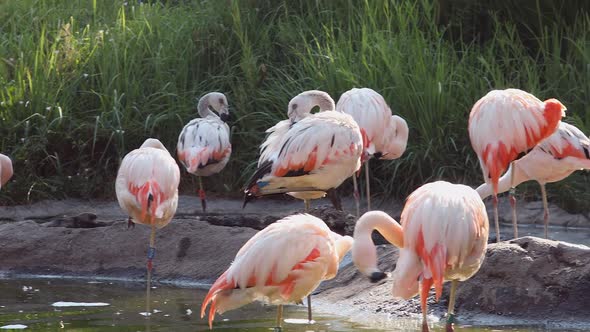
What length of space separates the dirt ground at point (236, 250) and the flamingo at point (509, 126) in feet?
1.83

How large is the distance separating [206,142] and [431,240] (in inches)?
163

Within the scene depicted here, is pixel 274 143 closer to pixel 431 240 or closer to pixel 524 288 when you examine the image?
pixel 524 288

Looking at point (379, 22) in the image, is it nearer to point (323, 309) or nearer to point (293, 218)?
point (323, 309)

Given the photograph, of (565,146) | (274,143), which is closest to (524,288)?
(565,146)

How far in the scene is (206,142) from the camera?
318 inches

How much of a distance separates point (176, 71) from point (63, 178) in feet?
4.55

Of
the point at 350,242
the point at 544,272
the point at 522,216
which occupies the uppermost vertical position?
the point at 350,242

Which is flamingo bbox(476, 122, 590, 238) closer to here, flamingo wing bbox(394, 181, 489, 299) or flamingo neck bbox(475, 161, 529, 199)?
flamingo neck bbox(475, 161, 529, 199)

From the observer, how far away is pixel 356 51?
8.98m

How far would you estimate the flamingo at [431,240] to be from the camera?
4148 mm

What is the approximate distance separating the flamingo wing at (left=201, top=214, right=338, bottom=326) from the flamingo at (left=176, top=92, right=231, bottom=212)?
366cm

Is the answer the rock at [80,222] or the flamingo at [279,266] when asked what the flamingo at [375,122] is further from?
the flamingo at [279,266]

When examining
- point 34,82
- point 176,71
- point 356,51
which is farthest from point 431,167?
point 34,82

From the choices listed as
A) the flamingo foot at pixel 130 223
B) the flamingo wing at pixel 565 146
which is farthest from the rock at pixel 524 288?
the flamingo foot at pixel 130 223
